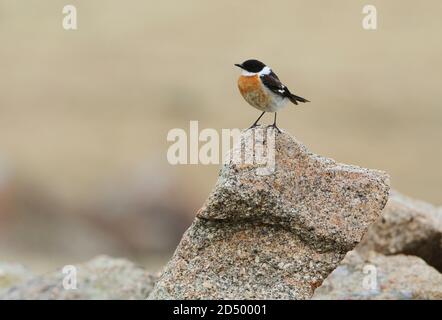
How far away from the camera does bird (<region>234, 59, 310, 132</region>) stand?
11.5 meters

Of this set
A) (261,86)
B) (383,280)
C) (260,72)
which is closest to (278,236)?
(261,86)

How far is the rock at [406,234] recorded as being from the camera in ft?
44.2

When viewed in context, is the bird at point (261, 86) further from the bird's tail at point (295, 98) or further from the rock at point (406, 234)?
the rock at point (406, 234)

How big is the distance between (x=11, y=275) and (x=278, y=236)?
547 centimetres

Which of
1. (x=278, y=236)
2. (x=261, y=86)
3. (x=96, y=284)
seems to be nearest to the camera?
(x=278, y=236)

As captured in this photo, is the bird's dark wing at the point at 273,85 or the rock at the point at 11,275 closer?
the bird's dark wing at the point at 273,85

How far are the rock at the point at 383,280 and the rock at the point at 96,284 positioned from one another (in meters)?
1.95

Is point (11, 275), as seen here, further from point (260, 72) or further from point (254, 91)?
point (260, 72)

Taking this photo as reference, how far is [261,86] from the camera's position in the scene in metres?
11.5

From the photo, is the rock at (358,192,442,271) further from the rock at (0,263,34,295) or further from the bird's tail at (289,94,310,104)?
the rock at (0,263,34,295)

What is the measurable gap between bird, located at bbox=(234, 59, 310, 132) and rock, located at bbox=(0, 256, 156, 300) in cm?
257

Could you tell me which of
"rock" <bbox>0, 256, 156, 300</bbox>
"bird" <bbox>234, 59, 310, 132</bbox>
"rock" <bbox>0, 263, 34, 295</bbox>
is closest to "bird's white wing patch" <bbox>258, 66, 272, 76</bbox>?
"bird" <bbox>234, 59, 310, 132</bbox>

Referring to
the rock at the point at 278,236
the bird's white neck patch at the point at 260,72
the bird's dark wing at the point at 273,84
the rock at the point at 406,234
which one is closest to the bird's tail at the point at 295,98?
the bird's dark wing at the point at 273,84

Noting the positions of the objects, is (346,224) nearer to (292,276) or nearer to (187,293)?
(292,276)
